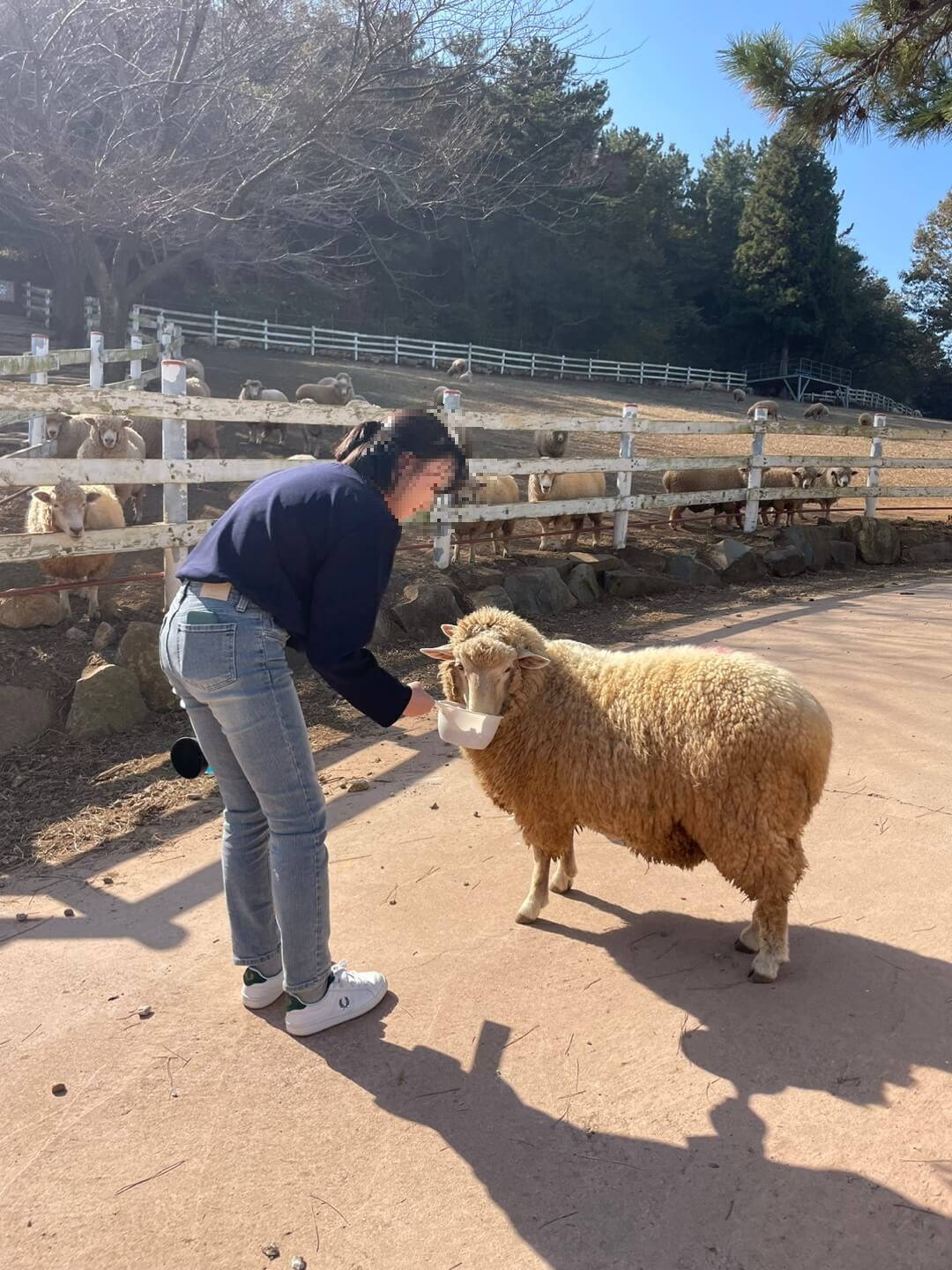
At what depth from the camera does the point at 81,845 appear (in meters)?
3.94

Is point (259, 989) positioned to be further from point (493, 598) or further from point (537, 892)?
point (493, 598)

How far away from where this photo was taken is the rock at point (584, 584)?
26.8 ft

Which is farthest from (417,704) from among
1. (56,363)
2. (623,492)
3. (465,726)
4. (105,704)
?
(56,363)

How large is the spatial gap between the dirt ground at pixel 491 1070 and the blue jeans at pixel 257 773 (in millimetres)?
312

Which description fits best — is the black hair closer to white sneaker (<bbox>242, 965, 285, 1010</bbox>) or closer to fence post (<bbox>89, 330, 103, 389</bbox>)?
white sneaker (<bbox>242, 965, 285, 1010</bbox>)

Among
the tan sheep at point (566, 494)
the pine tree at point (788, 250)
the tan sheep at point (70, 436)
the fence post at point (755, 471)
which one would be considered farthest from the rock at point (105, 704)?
the pine tree at point (788, 250)

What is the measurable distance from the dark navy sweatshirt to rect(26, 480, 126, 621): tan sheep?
3728 mm

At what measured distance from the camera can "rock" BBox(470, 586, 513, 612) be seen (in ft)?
23.5

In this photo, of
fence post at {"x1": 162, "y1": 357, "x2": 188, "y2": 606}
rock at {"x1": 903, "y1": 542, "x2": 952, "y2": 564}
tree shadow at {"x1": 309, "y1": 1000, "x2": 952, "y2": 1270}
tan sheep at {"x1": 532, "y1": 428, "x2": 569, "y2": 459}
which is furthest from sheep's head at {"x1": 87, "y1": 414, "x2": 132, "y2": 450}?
rock at {"x1": 903, "y1": 542, "x2": 952, "y2": 564}

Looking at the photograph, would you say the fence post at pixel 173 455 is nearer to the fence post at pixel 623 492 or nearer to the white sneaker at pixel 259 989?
the white sneaker at pixel 259 989

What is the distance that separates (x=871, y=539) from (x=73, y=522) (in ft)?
29.9

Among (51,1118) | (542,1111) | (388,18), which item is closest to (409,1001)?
(542,1111)

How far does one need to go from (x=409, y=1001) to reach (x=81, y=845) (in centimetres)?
184

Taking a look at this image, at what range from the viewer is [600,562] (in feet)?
28.1
